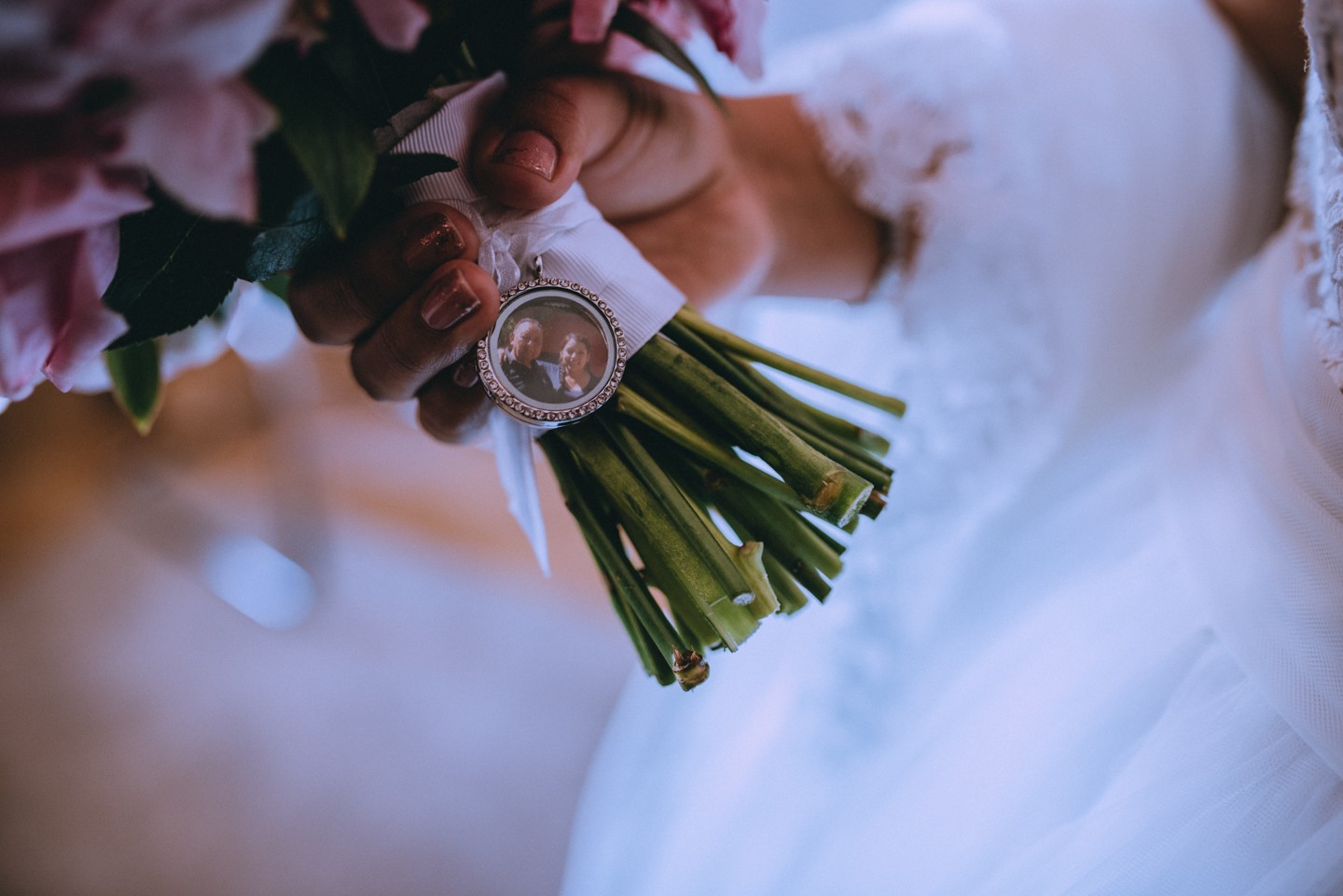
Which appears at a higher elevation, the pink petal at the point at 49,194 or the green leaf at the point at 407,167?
the pink petal at the point at 49,194

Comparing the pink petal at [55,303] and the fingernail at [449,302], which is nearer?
the pink petal at [55,303]

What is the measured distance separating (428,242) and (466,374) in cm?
8

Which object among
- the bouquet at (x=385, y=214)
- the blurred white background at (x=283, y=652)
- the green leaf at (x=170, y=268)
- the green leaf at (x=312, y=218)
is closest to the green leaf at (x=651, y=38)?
the bouquet at (x=385, y=214)

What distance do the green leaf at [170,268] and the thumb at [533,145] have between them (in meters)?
0.13

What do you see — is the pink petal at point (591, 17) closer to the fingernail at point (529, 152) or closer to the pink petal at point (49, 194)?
the fingernail at point (529, 152)

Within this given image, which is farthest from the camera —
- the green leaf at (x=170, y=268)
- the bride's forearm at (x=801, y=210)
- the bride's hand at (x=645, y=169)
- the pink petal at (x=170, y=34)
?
the bride's forearm at (x=801, y=210)

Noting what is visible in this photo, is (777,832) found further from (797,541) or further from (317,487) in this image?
(317,487)

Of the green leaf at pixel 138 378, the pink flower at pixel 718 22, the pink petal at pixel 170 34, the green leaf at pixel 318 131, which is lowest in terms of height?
the green leaf at pixel 138 378

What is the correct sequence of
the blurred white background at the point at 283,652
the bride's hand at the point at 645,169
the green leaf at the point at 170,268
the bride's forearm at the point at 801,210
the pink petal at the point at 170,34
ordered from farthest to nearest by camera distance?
the blurred white background at the point at 283,652 < the bride's forearm at the point at 801,210 < the bride's hand at the point at 645,169 < the green leaf at the point at 170,268 < the pink petal at the point at 170,34

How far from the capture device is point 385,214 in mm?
456

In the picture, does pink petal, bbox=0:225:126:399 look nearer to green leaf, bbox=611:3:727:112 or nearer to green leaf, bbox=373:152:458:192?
green leaf, bbox=373:152:458:192

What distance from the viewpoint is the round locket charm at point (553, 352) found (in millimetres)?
455

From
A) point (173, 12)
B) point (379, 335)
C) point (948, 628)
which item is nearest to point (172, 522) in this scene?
point (379, 335)

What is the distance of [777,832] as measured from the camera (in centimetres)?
63
